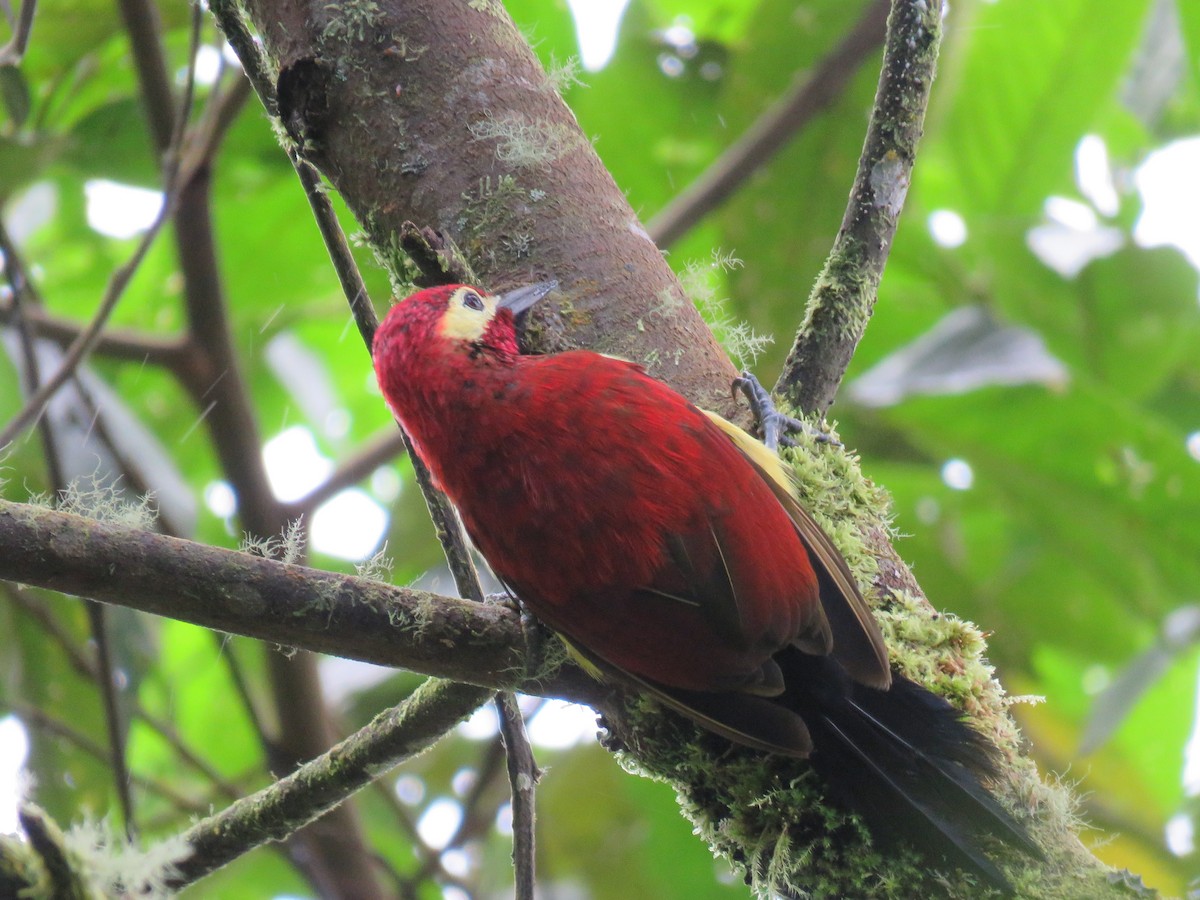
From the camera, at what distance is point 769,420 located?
86.8 inches

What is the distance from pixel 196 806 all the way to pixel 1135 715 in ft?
13.2

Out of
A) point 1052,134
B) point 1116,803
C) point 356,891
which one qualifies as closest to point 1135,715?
point 1116,803

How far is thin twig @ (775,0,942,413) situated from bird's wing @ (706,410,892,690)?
0.42 ft

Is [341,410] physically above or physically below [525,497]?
above

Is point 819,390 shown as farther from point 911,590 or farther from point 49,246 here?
point 49,246

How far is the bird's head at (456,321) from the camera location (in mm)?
2186

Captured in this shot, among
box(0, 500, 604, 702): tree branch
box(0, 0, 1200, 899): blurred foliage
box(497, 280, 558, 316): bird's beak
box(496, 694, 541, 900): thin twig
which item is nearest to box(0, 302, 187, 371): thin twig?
box(0, 0, 1200, 899): blurred foliage

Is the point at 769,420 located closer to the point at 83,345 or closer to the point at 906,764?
the point at 906,764

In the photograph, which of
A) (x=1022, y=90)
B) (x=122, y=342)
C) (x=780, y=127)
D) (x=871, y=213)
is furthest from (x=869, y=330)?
(x=122, y=342)

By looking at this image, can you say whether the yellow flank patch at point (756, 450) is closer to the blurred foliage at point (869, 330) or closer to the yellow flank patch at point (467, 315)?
the yellow flank patch at point (467, 315)

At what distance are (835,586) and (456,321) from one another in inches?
34.9

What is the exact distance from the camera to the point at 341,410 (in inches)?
214

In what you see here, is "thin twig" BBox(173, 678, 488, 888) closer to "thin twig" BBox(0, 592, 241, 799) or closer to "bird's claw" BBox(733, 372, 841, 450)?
"bird's claw" BBox(733, 372, 841, 450)

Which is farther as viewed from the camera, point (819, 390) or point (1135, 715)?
point (1135, 715)
